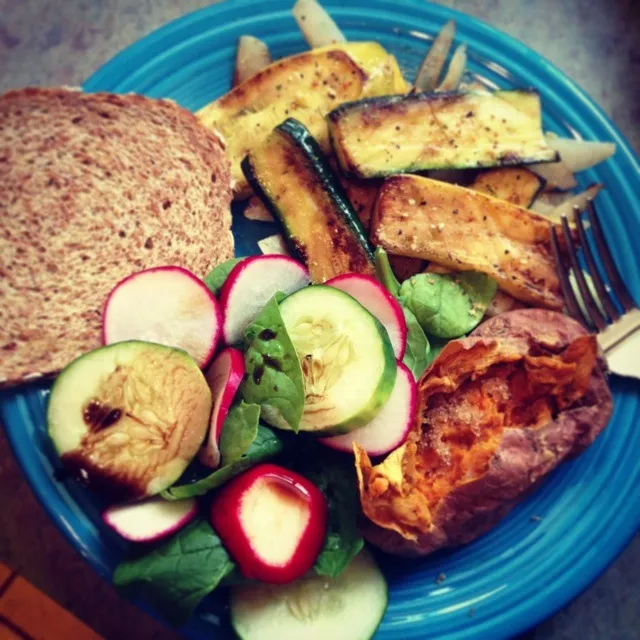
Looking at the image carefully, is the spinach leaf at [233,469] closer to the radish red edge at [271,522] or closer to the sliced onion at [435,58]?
the radish red edge at [271,522]

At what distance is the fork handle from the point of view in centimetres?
147

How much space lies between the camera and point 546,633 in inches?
66.8

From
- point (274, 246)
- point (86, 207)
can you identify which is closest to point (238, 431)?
point (274, 246)

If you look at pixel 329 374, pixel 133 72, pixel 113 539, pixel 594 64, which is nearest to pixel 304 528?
pixel 329 374

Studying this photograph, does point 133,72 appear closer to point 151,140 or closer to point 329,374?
point 151,140

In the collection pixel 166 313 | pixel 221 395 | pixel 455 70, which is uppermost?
pixel 455 70

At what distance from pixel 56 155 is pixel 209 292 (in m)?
0.48

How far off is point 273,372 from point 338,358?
0.13 metres

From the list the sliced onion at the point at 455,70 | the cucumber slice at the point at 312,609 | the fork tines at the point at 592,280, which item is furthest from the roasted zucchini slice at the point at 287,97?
the cucumber slice at the point at 312,609

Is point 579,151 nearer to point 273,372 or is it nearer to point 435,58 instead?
point 435,58

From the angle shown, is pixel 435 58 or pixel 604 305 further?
pixel 435 58

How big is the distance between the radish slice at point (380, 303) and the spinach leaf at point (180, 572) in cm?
51

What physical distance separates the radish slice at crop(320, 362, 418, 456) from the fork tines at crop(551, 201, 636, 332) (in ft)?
1.54

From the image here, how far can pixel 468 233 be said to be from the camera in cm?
147
